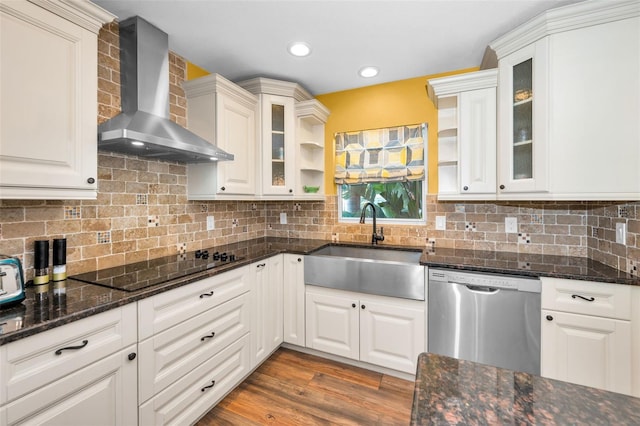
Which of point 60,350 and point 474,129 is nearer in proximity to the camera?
point 60,350

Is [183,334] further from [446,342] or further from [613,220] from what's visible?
[613,220]

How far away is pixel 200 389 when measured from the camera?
169 cm

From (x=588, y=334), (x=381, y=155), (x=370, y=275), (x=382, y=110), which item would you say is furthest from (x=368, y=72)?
(x=588, y=334)

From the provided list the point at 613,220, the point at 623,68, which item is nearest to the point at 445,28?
the point at 623,68

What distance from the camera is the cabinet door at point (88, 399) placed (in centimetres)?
100

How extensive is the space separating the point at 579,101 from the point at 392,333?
1.92 meters

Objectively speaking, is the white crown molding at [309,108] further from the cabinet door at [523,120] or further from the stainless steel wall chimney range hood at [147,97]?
the cabinet door at [523,120]

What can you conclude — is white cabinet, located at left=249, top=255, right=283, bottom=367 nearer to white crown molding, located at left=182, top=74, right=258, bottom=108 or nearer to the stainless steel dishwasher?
the stainless steel dishwasher

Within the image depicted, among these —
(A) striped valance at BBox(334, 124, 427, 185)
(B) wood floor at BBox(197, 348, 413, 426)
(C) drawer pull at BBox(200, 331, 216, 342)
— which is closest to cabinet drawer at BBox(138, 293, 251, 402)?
(C) drawer pull at BBox(200, 331, 216, 342)

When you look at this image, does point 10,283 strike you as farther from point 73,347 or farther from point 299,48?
point 299,48

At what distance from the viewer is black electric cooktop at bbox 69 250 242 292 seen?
147 cm

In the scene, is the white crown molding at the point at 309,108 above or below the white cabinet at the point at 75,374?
Result: above

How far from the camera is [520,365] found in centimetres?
178

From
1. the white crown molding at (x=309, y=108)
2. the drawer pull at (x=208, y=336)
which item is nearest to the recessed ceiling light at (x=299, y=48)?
the white crown molding at (x=309, y=108)
